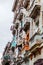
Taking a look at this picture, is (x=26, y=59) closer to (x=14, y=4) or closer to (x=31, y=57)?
(x=31, y=57)

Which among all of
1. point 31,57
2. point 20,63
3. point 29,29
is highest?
point 29,29

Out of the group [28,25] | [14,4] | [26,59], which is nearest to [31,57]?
[26,59]

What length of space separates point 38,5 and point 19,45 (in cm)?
1102

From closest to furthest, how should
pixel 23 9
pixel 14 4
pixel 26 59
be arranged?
pixel 26 59, pixel 23 9, pixel 14 4

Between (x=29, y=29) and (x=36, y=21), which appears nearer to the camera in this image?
(x=36, y=21)

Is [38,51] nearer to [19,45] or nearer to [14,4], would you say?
[19,45]

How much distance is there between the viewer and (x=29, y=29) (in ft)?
97.6

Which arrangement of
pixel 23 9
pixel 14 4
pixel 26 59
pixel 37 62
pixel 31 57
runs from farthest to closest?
pixel 14 4
pixel 23 9
pixel 26 59
pixel 31 57
pixel 37 62

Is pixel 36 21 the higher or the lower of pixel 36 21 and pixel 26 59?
the higher

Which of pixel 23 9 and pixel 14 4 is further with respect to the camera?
pixel 14 4

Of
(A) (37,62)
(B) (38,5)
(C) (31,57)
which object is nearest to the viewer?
(A) (37,62)

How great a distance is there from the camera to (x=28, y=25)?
98.5ft

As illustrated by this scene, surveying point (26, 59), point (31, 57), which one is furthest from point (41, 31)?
point (26, 59)

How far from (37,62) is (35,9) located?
4598mm
